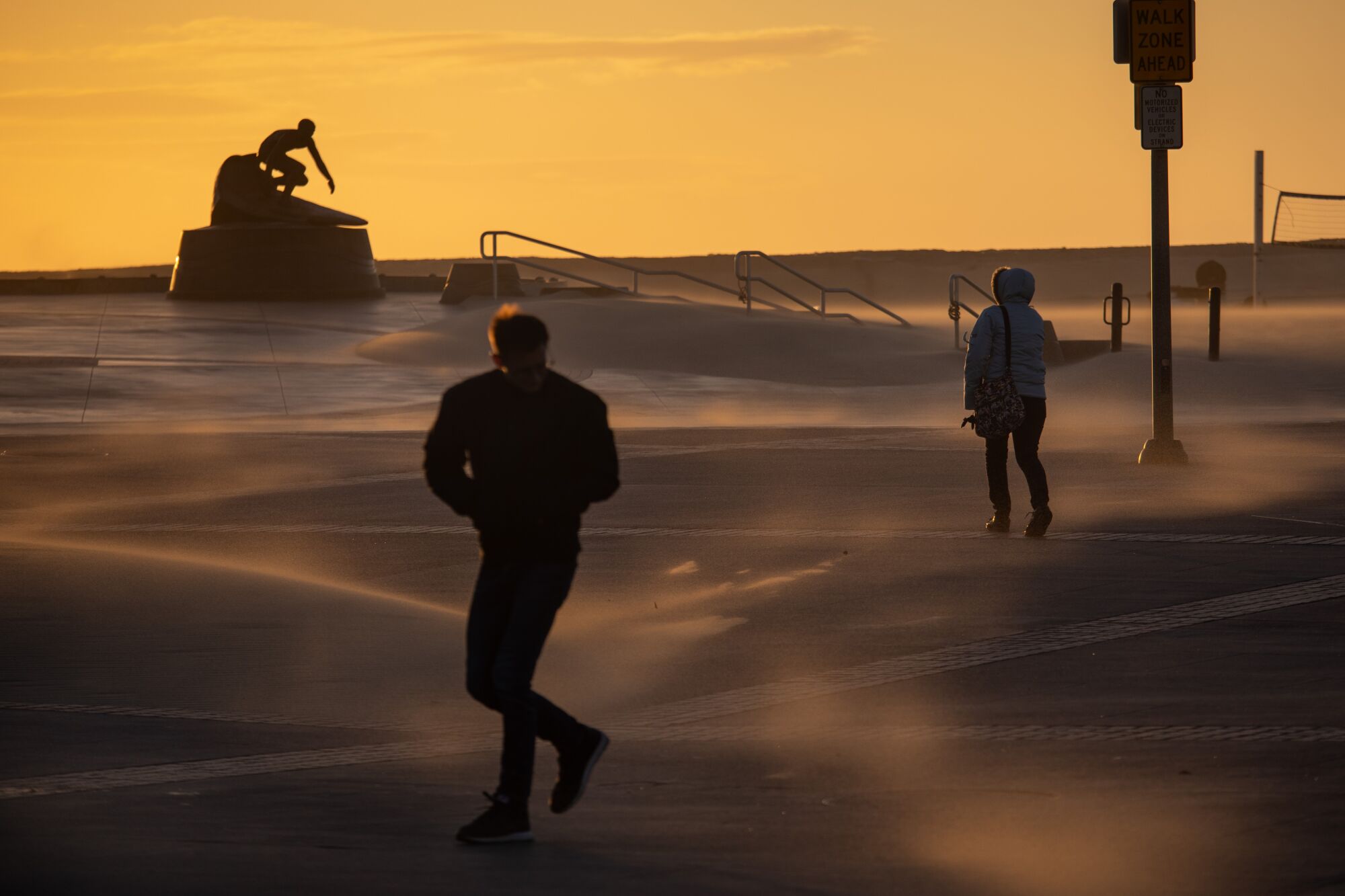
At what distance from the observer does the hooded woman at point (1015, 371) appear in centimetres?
1291

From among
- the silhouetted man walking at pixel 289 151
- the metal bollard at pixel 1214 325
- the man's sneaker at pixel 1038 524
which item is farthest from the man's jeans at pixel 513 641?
the silhouetted man walking at pixel 289 151

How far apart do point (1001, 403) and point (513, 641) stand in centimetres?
730

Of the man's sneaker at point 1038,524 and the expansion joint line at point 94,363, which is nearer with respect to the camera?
the man's sneaker at point 1038,524

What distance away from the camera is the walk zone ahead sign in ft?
57.2

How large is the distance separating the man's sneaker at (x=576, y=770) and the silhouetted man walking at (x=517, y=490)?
0.17 metres

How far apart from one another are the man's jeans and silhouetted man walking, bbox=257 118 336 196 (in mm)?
36798

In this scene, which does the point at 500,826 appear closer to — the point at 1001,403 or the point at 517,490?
the point at 517,490

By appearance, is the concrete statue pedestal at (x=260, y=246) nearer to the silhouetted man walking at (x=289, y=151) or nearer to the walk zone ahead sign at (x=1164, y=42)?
the silhouetted man walking at (x=289, y=151)

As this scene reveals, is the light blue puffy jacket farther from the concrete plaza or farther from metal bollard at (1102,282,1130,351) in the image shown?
metal bollard at (1102,282,1130,351)

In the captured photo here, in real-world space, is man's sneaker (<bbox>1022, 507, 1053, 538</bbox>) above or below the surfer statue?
below

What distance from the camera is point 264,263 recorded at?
1684 inches

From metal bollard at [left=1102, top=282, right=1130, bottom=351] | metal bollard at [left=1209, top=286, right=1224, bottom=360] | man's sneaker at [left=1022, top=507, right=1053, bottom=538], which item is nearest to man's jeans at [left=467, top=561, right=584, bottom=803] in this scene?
man's sneaker at [left=1022, top=507, right=1053, bottom=538]

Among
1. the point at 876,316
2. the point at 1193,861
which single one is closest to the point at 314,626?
the point at 1193,861

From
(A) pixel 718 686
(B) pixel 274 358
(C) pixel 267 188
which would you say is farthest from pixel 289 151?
(A) pixel 718 686
